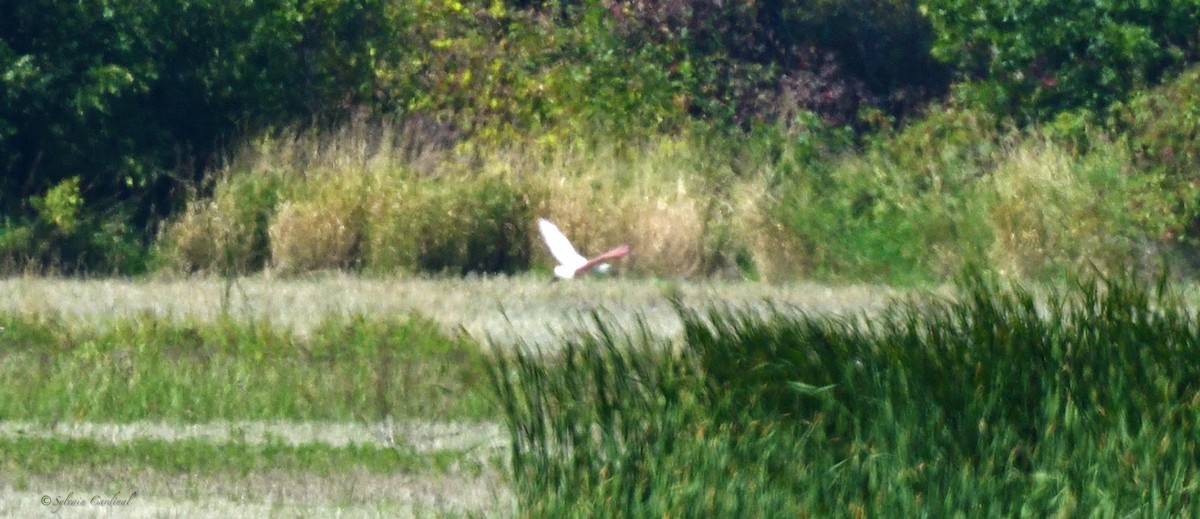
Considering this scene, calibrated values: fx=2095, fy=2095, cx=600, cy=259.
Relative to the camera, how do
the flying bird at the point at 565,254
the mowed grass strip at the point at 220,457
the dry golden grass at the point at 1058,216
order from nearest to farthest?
the mowed grass strip at the point at 220,457, the flying bird at the point at 565,254, the dry golden grass at the point at 1058,216

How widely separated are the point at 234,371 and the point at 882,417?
4.70 metres

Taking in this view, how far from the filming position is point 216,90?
2044cm

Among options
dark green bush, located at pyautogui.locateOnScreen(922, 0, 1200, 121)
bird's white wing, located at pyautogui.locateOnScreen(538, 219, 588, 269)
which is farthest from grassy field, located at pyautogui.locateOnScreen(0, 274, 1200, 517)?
dark green bush, located at pyautogui.locateOnScreen(922, 0, 1200, 121)

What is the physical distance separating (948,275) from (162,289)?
597cm

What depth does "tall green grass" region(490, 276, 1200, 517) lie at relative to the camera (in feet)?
20.9

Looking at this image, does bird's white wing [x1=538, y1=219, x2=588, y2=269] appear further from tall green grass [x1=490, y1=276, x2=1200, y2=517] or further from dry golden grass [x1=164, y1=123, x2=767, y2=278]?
tall green grass [x1=490, y1=276, x2=1200, y2=517]

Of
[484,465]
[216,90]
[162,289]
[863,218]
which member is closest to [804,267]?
[863,218]

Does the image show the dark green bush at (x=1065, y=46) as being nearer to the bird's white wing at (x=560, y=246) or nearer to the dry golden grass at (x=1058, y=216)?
the dry golden grass at (x=1058, y=216)

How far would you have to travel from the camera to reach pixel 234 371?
34.5 feet

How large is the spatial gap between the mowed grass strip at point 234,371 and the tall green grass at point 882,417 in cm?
145

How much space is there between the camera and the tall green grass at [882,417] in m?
6.38

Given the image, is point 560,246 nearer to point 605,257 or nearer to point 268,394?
point 605,257

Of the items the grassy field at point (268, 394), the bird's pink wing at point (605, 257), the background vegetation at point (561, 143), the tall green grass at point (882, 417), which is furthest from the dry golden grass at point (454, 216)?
the tall green grass at point (882, 417)

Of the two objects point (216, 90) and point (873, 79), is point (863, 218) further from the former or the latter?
point (873, 79)
